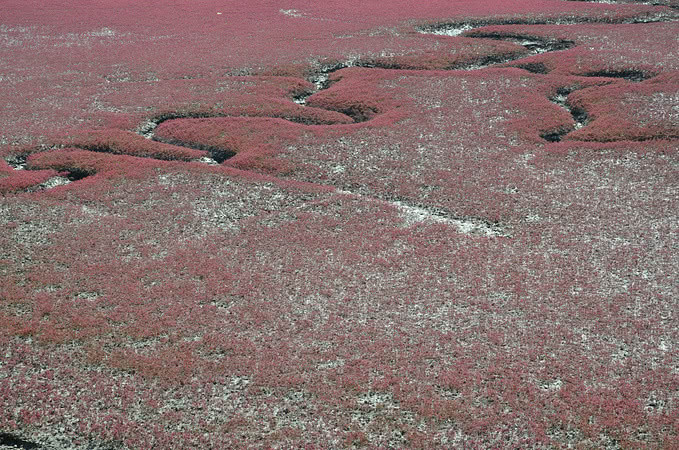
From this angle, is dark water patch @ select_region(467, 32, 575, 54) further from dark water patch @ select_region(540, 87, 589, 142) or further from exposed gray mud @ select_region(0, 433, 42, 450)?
exposed gray mud @ select_region(0, 433, 42, 450)

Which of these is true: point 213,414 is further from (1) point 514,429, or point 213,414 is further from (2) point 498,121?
(2) point 498,121

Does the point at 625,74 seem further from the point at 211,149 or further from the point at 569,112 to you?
the point at 211,149

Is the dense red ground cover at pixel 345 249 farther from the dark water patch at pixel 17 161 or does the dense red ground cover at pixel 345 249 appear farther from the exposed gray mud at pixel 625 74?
the dark water patch at pixel 17 161

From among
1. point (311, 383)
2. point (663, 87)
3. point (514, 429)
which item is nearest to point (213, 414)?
point (311, 383)

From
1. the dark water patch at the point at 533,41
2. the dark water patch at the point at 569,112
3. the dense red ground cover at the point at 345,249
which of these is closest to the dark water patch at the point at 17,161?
the dense red ground cover at the point at 345,249

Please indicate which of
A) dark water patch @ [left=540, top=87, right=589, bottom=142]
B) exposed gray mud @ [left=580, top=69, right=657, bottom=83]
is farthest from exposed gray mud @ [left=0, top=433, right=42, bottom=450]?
exposed gray mud @ [left=580, top=69, right=657, bottom=83]

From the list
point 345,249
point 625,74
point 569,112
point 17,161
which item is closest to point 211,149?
point 17,161

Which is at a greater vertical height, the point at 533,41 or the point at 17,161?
the point at 533,41

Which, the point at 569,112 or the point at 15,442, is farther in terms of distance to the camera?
the point at 569,112

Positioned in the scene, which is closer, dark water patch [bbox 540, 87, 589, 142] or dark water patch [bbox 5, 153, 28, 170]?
dark water patch [bbox 5, 153, 28, 170]
